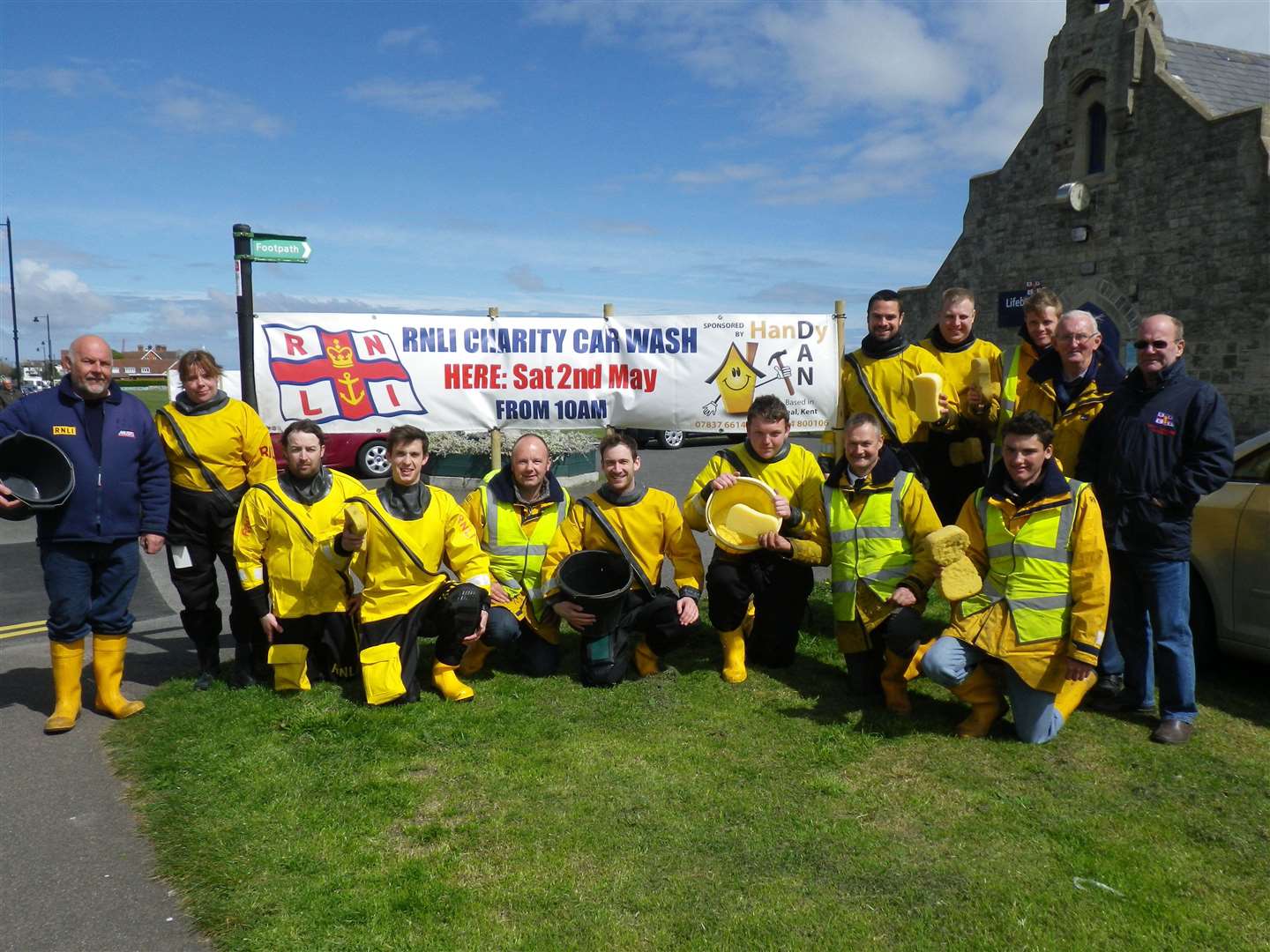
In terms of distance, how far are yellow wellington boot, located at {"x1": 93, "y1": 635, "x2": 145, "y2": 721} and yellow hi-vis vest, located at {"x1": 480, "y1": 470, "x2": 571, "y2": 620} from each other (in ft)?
6.59

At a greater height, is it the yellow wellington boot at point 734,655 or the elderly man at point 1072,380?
the elderly man at point 1072,380

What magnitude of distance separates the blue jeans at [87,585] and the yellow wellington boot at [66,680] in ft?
0.17

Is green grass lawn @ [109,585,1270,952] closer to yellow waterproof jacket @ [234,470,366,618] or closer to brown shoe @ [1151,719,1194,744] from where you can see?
brown shoe @ [1151,719,1194,744]

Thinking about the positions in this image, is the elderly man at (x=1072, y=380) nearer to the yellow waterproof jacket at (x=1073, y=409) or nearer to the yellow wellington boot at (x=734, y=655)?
the yellow waterproof jacket at (x=1073, y=409)

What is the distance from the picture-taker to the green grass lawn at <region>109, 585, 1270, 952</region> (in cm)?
300

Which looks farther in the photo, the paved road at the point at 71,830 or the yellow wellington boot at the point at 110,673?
the yellow wellington boot at the point at 110,673

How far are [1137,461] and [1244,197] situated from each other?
17695mm

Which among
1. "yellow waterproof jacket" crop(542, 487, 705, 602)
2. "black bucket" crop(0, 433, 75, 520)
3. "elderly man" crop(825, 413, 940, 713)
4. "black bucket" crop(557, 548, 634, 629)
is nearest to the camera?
"black bucket" crop(0, 433, 75, 520)

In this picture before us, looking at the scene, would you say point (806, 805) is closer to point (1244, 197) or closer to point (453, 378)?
point (453, 378)

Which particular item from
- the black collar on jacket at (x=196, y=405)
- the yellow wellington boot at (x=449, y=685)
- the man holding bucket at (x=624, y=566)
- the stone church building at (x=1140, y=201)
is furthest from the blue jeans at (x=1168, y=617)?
the stone church building at (x=1140, y=201)

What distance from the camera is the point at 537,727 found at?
4.71m

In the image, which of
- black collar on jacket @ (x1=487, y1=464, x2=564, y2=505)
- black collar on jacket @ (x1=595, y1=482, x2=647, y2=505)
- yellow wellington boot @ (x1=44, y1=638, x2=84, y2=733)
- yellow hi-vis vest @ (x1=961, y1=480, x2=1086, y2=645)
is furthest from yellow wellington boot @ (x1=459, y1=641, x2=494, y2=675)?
yellow hi-vis vest @ (x1=961, y1=480, x2=1086, y2=645)

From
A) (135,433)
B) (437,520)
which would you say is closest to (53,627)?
(135,433)

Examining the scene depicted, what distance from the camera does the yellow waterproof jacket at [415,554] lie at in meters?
5.09
